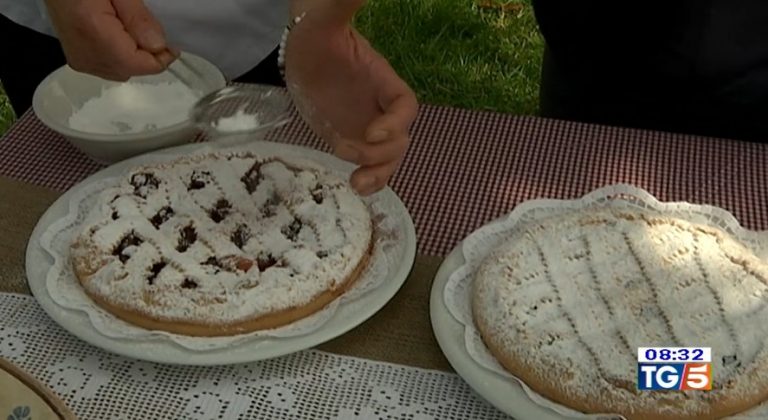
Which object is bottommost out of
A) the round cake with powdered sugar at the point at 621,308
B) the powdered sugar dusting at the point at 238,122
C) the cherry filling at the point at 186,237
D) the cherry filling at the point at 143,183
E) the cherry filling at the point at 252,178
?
the cherry filling at the point at 143,183

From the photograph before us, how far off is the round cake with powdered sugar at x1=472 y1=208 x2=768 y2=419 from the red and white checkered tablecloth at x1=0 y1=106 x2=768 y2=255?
0.49 feet

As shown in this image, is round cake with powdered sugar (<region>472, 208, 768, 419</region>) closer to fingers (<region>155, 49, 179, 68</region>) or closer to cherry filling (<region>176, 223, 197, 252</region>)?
cherry filling (<region>176, 223, 197, 252</region>)

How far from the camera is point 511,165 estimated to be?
3.92 ft

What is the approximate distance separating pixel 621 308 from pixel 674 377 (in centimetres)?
9

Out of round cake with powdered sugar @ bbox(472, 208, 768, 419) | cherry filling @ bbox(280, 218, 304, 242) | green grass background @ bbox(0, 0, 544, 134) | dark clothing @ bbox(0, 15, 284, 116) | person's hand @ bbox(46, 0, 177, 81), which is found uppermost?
person's hand @ bbox(46, 0, 177, 81)

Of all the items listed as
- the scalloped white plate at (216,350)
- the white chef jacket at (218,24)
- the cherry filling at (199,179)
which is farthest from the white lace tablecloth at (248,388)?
the white chef jacket at (218,24)

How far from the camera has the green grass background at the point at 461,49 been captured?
7.82 feet

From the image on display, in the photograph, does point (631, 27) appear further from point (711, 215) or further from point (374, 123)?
point (374, 123)

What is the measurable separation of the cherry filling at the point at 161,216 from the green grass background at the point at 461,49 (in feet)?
4.46

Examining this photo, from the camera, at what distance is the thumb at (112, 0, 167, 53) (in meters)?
1.08

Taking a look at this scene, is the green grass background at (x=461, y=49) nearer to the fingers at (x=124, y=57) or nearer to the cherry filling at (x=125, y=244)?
the fingers at (x=124, y=57)

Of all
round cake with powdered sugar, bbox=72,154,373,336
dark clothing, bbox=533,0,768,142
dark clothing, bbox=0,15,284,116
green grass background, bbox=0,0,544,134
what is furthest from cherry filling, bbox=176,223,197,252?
green grass background, bbox=0,0,544,134

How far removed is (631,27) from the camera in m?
1.35

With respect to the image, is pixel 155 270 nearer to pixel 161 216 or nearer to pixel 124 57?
pixel 161 216
